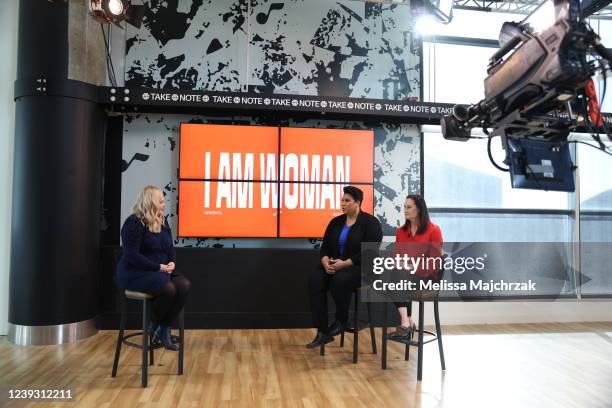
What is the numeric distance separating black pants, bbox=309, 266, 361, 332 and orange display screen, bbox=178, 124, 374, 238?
34.0 inches

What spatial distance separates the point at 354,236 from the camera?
368 centimetres

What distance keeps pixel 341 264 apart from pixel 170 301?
51.9 inches

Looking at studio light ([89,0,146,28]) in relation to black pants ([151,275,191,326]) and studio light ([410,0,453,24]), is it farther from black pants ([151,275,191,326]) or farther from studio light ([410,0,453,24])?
studio light ([410,0,453,24])

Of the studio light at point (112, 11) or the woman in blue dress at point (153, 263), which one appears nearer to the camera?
the woman in blue dress at point (153, 263)

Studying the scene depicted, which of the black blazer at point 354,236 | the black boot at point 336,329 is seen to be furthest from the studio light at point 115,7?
the black boot at point 336,329

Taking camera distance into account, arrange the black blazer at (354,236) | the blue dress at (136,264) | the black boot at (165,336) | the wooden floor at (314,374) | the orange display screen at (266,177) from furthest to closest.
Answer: the orange display screen at (266,177), the black blazer at (354,236), the black boot at (165,336), the blue dress at (136,264), the wooden floor at (314,374)

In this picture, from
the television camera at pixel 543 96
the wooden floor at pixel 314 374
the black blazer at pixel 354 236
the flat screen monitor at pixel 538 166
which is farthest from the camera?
the black blazer at pixel 354 236

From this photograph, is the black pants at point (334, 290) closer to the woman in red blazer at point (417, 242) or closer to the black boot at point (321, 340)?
the black boot at point (321, 340)

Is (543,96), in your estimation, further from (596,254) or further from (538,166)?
(596,254)

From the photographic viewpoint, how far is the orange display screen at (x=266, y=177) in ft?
14.3

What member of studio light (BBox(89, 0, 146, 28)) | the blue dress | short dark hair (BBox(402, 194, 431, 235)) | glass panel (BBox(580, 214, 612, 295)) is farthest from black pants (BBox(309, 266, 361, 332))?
glass panel (BBox(580, 214, 612, 295))

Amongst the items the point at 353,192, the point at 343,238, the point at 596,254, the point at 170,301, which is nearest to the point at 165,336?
the point at 170,301

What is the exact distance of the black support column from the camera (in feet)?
12.3

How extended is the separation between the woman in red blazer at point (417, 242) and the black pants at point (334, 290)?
39 cm
